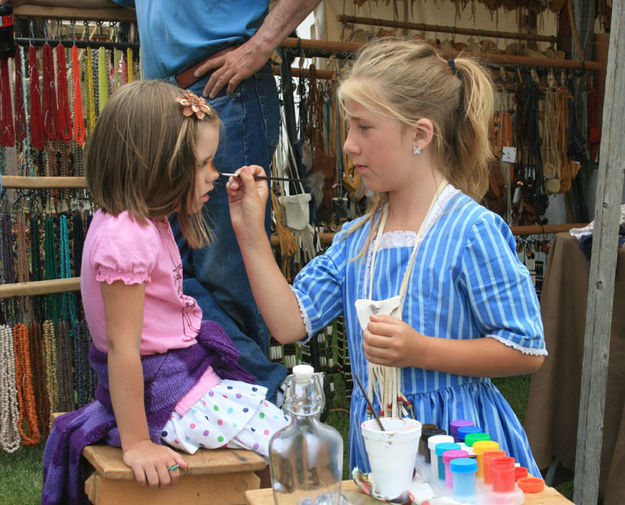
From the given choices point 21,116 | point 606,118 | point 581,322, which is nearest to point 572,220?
point 581,322

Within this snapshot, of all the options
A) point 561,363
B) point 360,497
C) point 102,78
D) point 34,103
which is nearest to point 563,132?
point 561,363

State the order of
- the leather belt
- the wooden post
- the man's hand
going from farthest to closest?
the leather belt → the man's hand → the wooden post

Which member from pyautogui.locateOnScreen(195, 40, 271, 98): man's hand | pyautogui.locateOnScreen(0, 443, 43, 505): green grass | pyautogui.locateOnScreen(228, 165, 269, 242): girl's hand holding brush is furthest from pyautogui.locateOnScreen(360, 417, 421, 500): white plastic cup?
pyautogui.locateOnScreen(0, 443, 43, 505): green grass

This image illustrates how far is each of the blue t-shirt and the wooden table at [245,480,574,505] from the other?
5.52 feet

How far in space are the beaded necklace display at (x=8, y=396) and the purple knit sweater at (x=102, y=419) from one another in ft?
3.69

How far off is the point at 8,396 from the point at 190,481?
4.90ft

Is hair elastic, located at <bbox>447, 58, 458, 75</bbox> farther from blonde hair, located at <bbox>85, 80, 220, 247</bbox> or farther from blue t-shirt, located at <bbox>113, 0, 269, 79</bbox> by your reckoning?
blue t-shirt, located at <bbox>113, 0, 269, 79</bbox>

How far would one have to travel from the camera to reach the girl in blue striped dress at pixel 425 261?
1.47 metres

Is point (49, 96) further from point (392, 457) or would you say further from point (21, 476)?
Answer: point (392, 457)

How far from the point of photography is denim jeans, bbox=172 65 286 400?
2457 mm

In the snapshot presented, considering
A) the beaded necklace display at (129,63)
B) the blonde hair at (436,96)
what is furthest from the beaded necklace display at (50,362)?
the blonde hair at (436,96)

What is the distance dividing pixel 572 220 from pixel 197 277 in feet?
10.7

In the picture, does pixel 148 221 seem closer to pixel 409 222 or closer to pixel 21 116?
pixel 409 222

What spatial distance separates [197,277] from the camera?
251 cm
